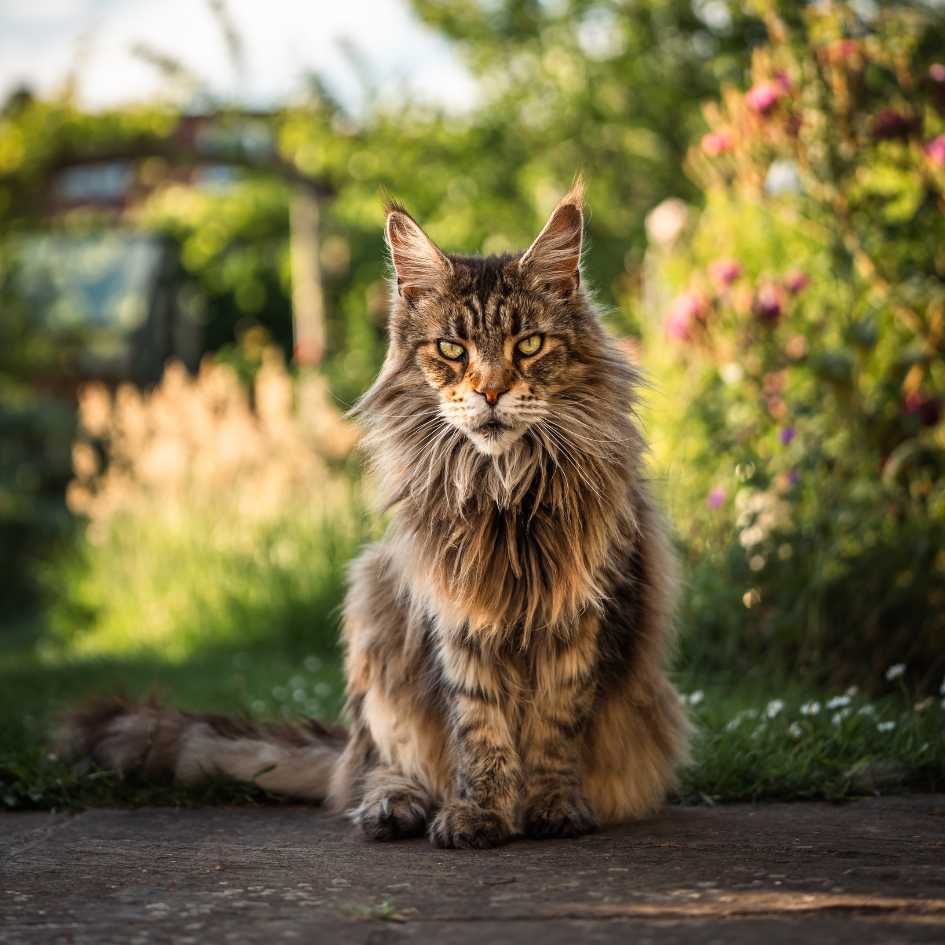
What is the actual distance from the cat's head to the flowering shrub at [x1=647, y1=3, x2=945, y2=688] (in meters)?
1.80

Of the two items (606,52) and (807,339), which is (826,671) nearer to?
(807,339)

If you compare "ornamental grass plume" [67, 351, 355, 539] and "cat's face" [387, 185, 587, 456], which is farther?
"ornamental grass plume" [67, 351, 355, 539]

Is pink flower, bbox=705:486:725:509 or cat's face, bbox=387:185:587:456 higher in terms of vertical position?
cat's face, bbox=387:185:587:456

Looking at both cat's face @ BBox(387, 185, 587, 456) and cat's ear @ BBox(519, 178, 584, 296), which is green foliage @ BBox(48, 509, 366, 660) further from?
cat's ear @ BBox(519, 178, 584, 296)

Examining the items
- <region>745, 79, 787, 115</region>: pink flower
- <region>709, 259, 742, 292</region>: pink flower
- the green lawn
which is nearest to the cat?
the green lawn

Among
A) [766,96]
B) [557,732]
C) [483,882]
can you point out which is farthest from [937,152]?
[483,882]

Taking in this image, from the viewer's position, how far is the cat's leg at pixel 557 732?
9.11 feet

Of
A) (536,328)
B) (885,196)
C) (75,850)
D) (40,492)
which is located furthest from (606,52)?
(75,850)

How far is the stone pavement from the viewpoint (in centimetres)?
190

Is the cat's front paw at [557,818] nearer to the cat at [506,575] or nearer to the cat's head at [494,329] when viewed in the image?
the cat at [506,575]

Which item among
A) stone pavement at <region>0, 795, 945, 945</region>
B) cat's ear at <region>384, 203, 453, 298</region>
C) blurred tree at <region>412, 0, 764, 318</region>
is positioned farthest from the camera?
blurred tree at <region>412, 0, 764, 318</region>

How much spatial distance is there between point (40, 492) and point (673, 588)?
9713 mm

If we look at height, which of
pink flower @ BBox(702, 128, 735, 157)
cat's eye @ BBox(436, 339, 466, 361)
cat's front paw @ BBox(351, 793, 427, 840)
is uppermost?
pink flower @ BBox(702, 128, 735, 157)

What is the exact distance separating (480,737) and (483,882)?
0.52 metres
